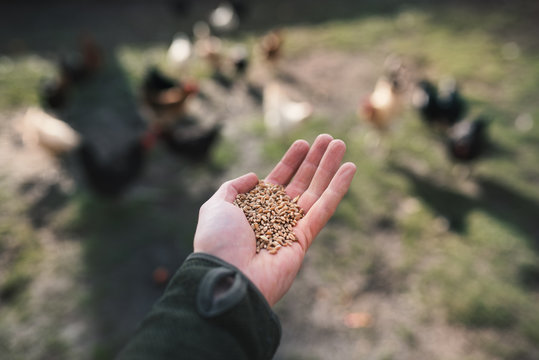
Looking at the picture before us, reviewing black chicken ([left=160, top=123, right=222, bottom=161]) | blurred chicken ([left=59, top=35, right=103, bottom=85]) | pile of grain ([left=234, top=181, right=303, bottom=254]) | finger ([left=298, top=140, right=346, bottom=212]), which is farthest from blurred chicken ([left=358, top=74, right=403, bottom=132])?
blurred chicken ([left=59, top=35, right=103, bottom=85])

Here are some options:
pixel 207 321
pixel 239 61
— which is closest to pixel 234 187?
pixel 207 321

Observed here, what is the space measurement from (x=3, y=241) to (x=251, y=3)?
28.0 ft

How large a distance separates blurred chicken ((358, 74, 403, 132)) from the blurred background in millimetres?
25

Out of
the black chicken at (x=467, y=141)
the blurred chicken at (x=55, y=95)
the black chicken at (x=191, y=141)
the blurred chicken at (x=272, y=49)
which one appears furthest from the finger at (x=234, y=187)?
the blurred chicken at (x=272, y=49)

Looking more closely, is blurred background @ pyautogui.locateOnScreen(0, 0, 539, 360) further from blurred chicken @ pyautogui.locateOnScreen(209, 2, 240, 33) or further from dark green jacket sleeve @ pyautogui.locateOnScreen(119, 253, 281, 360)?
dark green jacket sleeve @ pyautogui.locateOnScreen(119, 253, 281, 360)

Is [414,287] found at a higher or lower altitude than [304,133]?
lower

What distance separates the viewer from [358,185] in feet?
14.5

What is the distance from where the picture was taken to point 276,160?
4836 mm

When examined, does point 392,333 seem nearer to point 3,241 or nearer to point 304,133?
point 304,133

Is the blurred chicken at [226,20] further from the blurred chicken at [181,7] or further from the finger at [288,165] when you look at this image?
the finger at [288,165]

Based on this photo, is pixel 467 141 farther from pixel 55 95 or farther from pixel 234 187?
pixel 55 95

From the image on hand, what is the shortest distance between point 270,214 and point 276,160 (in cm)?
265

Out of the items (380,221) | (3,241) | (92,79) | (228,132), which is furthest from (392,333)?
(92,79)

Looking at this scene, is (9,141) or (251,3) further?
(251,3)
